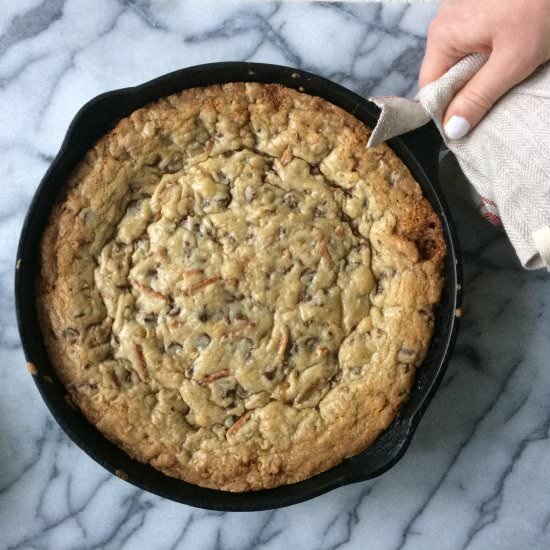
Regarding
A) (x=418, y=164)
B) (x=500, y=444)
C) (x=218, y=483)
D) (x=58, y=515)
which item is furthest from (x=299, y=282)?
(x=58, y=515)

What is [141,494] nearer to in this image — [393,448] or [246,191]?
[393,448]

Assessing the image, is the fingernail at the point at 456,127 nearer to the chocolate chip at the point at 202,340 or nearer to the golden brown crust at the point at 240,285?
the golden brown crust at the point at 240,285

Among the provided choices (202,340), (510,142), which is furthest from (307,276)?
(510,142)

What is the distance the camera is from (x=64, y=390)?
170cm

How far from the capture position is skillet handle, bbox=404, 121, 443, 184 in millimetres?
1712

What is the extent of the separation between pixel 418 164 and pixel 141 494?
107 centimetres

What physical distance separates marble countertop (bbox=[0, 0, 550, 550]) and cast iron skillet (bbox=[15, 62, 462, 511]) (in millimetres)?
236

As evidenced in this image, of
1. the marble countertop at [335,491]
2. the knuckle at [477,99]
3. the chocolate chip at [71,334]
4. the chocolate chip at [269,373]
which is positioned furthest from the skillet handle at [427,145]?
the chocolate chip at [71,334]

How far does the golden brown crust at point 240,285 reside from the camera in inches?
66.5

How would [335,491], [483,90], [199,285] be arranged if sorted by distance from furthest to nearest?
1. [335,491]
2. [199,285]
3. [483,90]

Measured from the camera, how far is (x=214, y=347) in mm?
1692

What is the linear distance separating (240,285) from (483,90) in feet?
2.19

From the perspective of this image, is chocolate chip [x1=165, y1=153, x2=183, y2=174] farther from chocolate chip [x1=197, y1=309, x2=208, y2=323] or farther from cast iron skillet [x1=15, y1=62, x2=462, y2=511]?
chocolate chip [x1=197, y1=309, x2=208, y2=323]

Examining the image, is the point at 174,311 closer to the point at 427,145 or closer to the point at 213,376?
the point at 213,376
